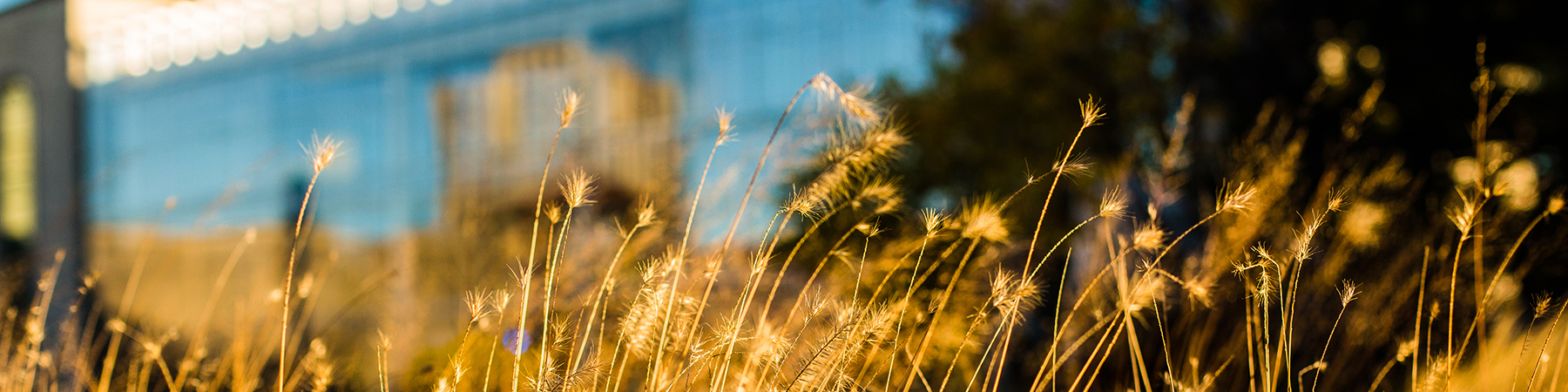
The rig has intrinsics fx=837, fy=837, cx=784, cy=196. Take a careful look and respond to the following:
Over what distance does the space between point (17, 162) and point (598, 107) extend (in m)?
4.18

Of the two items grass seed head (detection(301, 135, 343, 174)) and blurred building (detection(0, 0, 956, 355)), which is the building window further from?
grass seed head (detection(301, 135, 343, 174))

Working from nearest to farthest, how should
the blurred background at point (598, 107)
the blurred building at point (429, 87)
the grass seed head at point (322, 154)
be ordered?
the grass seed head at point (322, 154), the blurred background at point (598, 107), the blurred building at point (429, 87)

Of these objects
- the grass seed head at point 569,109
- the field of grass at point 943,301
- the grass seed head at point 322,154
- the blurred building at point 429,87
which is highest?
the grass seed head at point 569,109

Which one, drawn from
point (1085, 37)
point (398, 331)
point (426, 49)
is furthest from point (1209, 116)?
point (426, 49)

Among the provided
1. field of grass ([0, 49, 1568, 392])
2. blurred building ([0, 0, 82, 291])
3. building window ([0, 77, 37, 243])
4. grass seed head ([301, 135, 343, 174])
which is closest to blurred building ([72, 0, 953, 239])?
blurred building ([0, 0, 82, 291])

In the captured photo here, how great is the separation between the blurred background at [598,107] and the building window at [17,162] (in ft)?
0.06

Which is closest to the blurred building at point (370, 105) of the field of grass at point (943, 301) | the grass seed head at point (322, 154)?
the field of grass at point (943, 301)

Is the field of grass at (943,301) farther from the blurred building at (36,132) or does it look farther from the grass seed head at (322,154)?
the blurred building at (36,132)

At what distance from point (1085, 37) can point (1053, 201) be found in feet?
2.05

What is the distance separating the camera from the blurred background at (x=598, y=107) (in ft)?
9.60

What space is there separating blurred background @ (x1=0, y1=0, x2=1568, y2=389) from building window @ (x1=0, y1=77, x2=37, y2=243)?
19 millimetres

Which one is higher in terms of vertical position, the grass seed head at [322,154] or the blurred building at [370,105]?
the grass seed head at [322,154]

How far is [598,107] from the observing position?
26.5 ft

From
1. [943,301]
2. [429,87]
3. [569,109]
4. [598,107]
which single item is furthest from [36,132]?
[943,301]
